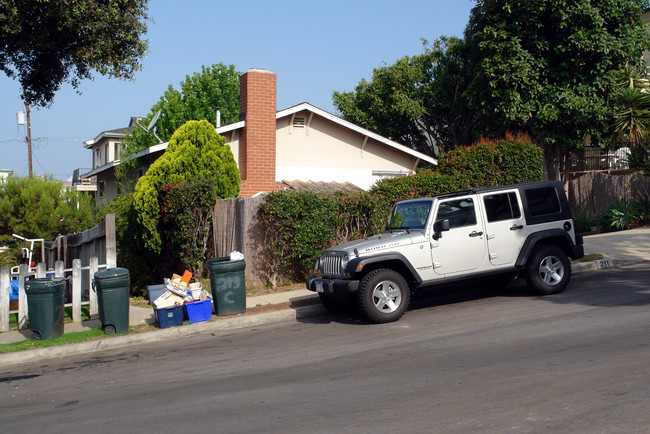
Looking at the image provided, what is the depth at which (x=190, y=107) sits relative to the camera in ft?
130

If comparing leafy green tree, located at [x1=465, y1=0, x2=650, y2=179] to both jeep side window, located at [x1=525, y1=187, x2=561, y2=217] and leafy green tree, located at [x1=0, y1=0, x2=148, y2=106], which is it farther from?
leafy green tree, located at [x1=0, y1=0, x2=148, y2=106]

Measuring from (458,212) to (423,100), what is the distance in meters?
19.9

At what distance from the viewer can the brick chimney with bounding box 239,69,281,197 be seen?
17.0 m

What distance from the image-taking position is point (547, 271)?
33.1ft

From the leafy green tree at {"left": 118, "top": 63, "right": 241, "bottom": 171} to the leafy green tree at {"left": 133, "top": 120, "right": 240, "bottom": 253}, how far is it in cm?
2287

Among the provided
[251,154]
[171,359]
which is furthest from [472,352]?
[251,154]

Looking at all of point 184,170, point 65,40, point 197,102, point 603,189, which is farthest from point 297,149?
point 197,102

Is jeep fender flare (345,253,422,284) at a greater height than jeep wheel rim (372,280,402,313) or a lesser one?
greater

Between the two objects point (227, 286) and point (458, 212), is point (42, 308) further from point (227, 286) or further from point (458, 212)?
point (458, 212)

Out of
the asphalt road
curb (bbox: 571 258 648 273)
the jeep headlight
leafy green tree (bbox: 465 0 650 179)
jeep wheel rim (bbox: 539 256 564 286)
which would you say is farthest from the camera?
leafy green tree (bbox: 465 0 650 179)

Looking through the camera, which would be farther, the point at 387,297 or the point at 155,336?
the point at 155,336

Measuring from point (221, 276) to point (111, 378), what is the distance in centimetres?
339

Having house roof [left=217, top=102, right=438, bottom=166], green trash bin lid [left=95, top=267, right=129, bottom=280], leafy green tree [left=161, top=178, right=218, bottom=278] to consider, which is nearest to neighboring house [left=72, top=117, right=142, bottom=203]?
house roof [left=217, top=102, right=438, bottom=166]

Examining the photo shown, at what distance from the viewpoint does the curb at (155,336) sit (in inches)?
347
